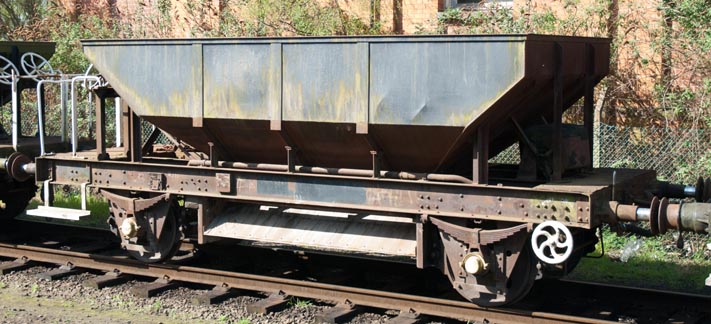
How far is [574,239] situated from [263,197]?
312 centimetres

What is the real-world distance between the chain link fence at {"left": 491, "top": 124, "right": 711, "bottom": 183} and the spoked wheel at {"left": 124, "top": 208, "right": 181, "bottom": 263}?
525 centimetres

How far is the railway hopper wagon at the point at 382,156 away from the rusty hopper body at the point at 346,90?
15 mm

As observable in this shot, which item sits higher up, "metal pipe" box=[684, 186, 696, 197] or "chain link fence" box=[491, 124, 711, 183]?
"chain link fence" box=[491, 124, 711, 183]

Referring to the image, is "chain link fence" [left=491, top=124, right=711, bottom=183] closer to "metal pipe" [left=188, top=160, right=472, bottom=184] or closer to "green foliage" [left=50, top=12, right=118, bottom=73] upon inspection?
"metal pipe" [left=188, top=160, right=472, bottom=184]

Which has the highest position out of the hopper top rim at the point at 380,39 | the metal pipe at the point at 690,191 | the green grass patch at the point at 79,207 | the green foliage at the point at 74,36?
the green foliage at the point at 74,36

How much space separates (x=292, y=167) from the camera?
8688 mm

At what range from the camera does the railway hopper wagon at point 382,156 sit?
7406 millimetres

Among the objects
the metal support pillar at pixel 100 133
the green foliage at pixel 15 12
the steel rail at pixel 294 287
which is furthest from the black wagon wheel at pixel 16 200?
the green foliage at pixel 15 12

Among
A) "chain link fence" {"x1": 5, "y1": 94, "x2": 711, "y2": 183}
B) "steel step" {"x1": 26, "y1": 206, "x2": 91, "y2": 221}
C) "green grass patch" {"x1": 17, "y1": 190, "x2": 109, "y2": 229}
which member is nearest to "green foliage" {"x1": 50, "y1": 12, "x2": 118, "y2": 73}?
"green grass patch" {"x1": 17, "y1": 190, "x2": 109, "y2": 229}

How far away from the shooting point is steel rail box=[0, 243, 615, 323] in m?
7.76

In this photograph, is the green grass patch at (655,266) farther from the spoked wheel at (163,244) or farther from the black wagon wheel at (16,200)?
the black wagon wheel at (16,200)

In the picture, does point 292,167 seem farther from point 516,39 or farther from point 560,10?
point 560,10

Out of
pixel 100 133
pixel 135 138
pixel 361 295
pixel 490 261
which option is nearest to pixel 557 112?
pixel 490 261

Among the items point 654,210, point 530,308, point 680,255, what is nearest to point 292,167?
point 530,308
